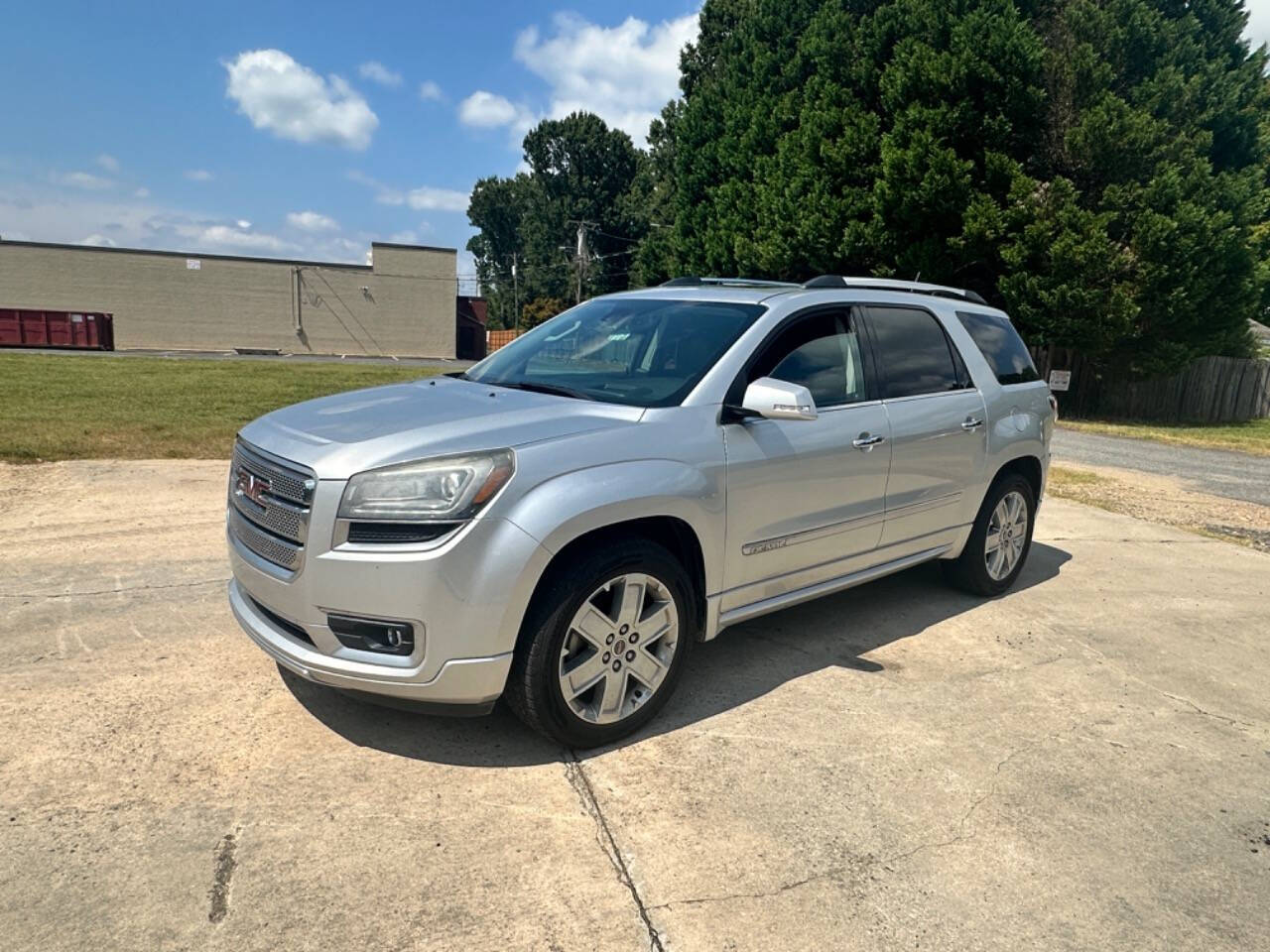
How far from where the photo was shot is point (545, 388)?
12.7ft

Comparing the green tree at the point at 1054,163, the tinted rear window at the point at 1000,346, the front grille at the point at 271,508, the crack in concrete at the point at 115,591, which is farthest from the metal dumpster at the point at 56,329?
the tinted rear window at the point at 1000,346

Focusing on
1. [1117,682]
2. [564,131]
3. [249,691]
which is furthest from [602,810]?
[564,131]

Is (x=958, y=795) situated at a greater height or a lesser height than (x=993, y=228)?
lesser

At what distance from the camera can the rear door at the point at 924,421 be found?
14.5 feet

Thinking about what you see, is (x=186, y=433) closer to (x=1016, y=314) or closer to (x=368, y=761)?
(x=368, y=761)

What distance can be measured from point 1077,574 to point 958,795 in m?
3.67

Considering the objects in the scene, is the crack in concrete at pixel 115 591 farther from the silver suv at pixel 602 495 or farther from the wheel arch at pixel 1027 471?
the wheel arch at pixel 1027 471

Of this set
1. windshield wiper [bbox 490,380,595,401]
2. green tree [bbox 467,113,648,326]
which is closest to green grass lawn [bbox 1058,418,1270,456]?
windshield wiper [bbox 490,380,595,401]

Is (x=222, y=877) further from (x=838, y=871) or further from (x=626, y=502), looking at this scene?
(x=838, y=871)

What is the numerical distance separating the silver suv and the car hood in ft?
0.05

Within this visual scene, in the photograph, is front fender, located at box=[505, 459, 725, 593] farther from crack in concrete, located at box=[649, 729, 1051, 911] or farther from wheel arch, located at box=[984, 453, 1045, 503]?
wheel arch, located at box=[984, 453, 1045, 503]

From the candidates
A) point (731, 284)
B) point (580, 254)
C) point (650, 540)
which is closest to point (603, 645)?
point (650, 540)

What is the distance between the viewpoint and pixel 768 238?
23.5m

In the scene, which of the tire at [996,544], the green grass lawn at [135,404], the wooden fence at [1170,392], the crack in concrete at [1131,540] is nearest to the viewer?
the tire at [996,544]
